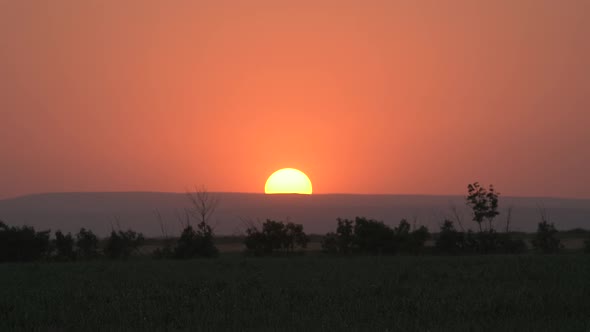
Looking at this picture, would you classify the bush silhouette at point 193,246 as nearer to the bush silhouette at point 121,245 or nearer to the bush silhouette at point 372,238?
the bush silhouette at point 121,245

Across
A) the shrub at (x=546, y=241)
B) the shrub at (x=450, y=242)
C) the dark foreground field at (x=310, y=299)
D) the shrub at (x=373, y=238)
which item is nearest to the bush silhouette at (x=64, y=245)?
the shrub at (x=373, y=238)

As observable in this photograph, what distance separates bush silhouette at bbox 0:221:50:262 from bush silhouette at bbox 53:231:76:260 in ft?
3.63

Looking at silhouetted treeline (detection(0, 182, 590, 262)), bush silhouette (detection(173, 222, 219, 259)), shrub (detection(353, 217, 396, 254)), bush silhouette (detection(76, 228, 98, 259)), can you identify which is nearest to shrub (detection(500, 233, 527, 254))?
silhouetted treeline (detection(0, 182, 590, 262))

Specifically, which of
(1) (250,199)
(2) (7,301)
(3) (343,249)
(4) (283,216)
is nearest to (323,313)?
(2) (7,301)

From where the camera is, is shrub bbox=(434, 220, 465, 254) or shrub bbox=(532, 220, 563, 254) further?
shrub bbox=(434, 220, 465, 254)

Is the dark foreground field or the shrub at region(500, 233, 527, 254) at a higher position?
the shrub at region(500, 233, 527, 254)

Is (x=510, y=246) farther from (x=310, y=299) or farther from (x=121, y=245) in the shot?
(x=310, y=299)

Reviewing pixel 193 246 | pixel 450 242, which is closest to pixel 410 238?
pixel 450 242

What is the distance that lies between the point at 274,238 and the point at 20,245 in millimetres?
14984

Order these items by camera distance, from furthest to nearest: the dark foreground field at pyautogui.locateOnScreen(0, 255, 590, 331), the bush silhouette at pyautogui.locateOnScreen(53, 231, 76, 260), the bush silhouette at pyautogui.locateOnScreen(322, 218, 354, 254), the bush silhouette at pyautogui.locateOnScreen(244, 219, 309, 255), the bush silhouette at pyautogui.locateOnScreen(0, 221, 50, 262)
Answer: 1. the bush silhouette at pyautogui.locateOnScreen(244, 219, 309, 255)
2. the bush silhouette at pyautogui.locateOnScreen(322, 218, 354, 254)
3. the bush silhouette at pyautogui.locateOnScreen(53, 231, 76, 260)
4. the bush silhouette at pyautogui.locateOnScreen(0, 221, 50, 262)
5. the dark foreground field at pyautogui.locateOnScreen(0, 255, 590, 331)

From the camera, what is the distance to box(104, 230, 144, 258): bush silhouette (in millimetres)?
50247

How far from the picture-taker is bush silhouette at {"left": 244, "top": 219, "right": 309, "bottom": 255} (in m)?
52.6

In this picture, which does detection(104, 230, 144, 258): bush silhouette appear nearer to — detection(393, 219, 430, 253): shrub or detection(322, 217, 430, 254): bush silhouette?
detection(322, 217, 430, 254): bush silhouette

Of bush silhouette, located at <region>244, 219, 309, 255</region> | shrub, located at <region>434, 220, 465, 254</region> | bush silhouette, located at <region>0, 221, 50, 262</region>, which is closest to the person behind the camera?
bush silhouette, located at <region>0, 221, 50, 262</region>
